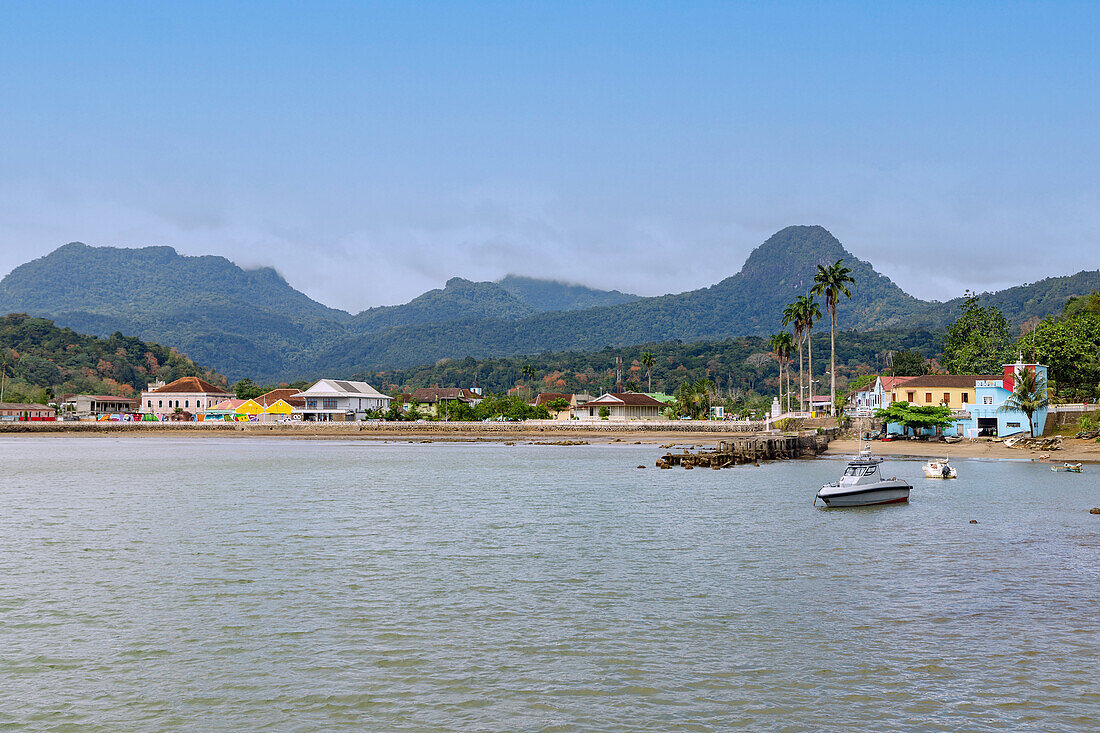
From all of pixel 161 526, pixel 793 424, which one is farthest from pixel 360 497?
pixel 793 424

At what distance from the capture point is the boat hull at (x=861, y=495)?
41688 mm

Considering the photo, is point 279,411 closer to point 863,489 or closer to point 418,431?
point 418,431

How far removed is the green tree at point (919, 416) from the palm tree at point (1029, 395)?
20.7ft

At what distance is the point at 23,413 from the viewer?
179 meters

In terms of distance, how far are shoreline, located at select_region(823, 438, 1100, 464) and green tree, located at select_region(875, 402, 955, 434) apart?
7.99 ft

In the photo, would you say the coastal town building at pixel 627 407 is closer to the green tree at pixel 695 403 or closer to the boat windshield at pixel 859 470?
the green tree at pixel 695 403

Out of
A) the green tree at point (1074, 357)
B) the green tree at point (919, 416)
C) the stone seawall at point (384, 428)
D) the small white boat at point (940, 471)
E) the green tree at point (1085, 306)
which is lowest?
the small white boat at point (940, 471)

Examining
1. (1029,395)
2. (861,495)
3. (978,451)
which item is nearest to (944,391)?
(1029,395)

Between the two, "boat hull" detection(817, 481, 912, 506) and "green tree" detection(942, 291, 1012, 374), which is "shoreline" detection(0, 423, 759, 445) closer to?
"green tree" detection(942, 291, 1012, 374)

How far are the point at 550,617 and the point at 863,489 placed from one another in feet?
86.2

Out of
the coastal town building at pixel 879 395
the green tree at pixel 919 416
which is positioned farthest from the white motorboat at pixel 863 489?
the coastal town building at pixel 879 395

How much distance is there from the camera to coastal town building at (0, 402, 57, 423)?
577 feet

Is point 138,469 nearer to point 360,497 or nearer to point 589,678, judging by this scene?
point 360,497

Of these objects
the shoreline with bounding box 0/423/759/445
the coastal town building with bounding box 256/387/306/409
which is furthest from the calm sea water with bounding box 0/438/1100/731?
the coastal town building with bounding box 256/387/306/409
